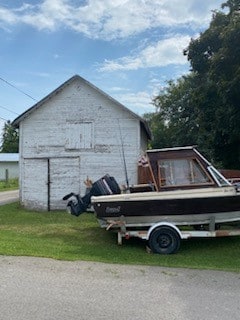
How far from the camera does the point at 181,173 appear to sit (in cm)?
999

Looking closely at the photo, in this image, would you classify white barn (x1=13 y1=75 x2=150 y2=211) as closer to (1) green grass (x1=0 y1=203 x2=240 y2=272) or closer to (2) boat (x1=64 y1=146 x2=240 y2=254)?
(1) green grass (x1=0 y1=203 x2=240 y2=272)

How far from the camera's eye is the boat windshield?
9.85m

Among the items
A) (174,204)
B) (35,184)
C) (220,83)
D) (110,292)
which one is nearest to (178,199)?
(174,204)

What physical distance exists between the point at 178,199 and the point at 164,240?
1.02 meters

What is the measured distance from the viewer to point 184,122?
143ft

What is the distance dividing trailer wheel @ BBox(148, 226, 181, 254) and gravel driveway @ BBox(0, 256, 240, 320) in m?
1.49

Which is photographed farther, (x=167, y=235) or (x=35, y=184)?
(x=35, y=184)

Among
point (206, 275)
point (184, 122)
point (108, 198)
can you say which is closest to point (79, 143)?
point (108, 198)

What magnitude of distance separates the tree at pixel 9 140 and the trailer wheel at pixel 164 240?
230 ft

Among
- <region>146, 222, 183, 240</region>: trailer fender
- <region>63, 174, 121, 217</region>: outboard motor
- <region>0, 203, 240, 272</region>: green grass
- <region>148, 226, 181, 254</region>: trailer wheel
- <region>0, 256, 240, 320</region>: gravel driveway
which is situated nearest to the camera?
<region>0, 256, 240, 320</region>: gravel driveway

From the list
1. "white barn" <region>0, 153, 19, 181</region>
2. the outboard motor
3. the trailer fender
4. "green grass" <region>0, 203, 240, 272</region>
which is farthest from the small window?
"white barn" <region>0, 153, 19, 181</region>

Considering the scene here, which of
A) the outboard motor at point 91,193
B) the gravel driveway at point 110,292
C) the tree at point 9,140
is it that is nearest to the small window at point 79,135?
the outboard motor at point 91,193

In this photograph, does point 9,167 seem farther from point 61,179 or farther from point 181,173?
point 181,173

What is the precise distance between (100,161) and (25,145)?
11.9 feet
